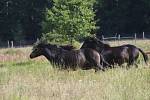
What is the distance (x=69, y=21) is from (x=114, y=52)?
914 inches

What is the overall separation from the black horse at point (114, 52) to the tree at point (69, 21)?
19639 millimetres

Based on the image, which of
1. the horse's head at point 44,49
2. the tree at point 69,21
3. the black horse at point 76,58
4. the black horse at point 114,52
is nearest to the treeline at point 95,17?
the tree at point 69,21

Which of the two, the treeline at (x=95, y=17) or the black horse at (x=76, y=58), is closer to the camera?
the black horse at (x=76, y=58)

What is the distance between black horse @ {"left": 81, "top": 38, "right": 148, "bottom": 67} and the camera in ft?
57.0

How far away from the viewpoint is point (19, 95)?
28.9 feet

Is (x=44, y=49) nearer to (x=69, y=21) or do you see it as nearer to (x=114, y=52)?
(x=114, y=52)

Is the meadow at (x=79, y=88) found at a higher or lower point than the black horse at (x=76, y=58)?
higher

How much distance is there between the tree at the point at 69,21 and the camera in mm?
38678

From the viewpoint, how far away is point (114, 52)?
57.5 feet

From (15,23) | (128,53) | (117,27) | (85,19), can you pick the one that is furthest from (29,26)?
(128,53)

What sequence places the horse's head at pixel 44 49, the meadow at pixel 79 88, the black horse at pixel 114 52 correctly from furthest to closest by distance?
the black horse at pixel 114 52
the horse's head at pixel 44 49
the meadow at pixel 79 88

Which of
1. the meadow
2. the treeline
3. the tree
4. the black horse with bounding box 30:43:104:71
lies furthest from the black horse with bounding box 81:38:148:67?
the treeline

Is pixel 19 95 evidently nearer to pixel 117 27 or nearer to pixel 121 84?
pixel 121 84

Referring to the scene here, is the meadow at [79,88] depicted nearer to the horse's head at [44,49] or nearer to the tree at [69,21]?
the horse's head at [44,49]
